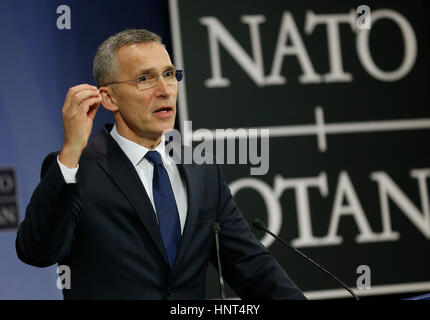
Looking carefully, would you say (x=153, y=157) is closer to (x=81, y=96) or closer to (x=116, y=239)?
(x=116, y=239)

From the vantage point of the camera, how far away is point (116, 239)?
2.21 m

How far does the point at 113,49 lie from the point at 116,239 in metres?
0.63

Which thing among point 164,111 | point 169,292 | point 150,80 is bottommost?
point 169,292

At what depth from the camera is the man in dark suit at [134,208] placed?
2.02 meters

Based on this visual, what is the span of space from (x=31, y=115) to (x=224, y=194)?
157cm

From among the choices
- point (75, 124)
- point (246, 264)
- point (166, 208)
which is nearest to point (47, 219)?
point (75, 124)

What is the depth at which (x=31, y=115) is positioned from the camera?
3.70 m

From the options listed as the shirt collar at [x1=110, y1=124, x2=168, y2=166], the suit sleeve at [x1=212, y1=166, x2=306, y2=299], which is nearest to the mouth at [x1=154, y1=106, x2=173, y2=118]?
the shirt collar at [x1=110, y1=124, x2=168, y2=166]

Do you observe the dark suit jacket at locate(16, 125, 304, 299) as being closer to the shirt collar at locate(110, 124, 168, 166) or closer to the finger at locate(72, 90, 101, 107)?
the shirt collar at locate(110, 124, 168, 166)

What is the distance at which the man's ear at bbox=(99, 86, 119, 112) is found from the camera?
2.44m

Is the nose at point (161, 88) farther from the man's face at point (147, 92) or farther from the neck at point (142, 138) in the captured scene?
the neck at point (142, 138)

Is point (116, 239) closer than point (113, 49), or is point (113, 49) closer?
point (116, 239)

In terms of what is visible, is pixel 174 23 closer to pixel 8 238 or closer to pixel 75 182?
pixel 8 238

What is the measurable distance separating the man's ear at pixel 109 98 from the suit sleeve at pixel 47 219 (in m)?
0.42
